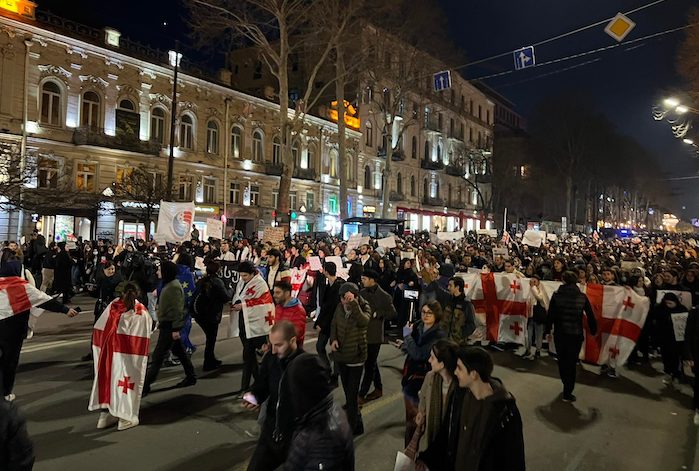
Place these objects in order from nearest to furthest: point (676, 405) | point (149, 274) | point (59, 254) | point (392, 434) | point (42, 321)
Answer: point (392, 434) → point (676, 405) → point (149, 274) → point (42, 321) → point (59, 254)

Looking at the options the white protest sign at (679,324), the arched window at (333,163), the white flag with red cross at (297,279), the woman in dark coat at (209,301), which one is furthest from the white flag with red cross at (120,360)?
the arched window at (333,163)

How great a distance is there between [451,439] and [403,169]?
168 ft

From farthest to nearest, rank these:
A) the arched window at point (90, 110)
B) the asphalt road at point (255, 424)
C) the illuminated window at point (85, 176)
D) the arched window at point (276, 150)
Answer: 1. the arched window at point (276, 150)
2. the arched window at point (90, 110)
3. the illuminated window at point (85, 176)
4. the asphalt road at point (255, 424)

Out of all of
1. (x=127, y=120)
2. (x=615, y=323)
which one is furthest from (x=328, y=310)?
(x=127, y=120)

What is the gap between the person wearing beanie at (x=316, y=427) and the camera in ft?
8.68

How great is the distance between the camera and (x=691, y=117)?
20781mm

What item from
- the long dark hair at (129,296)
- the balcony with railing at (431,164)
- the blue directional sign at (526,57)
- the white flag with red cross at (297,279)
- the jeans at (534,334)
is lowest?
the jeans at (534,334)

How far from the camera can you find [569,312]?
6.35m

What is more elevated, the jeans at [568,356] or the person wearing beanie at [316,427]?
the person wearing beanie at [316,427]

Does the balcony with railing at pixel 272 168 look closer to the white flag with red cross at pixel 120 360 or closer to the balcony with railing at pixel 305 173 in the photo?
the balcony with railing at pixel 305 173

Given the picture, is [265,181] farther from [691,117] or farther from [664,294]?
[664,294]

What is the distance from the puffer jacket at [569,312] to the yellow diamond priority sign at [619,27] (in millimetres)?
7412

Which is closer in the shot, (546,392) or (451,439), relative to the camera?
(451,439)

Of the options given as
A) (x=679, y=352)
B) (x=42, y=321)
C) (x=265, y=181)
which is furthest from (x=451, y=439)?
(x=265, y=181)
